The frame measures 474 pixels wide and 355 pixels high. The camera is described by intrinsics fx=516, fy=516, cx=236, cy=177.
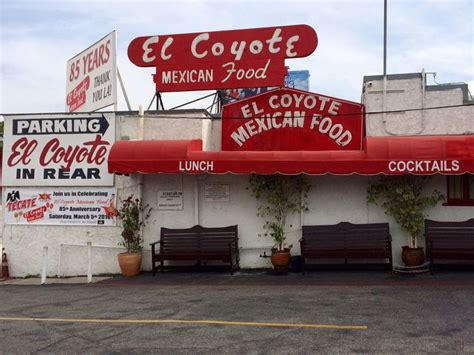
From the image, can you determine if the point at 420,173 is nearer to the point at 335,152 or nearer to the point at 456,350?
the point at 335,152

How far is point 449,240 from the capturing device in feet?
35.1

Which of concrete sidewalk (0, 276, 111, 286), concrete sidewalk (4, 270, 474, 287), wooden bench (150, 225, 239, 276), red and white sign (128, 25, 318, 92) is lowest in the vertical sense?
concrete sidewalk (0, 276, 111, 286)

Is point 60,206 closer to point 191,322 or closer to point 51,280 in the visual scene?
point 51,280

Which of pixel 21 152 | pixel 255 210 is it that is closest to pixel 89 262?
pixel 21 152

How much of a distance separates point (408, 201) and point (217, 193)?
14.1 feet

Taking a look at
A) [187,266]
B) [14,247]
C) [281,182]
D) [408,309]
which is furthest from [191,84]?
[408,309]

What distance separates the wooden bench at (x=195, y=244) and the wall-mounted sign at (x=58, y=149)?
6.75ft

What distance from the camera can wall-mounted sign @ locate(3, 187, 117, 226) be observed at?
1235cm

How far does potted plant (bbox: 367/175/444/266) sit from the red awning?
2.96ft

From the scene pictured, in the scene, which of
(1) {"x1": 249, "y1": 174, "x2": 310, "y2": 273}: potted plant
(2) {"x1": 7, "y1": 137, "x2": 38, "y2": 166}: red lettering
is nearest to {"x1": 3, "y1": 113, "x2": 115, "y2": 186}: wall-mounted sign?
(2) {"x1": 7, "y1": 137, "x2": 38, "y2": 166}: red lettering

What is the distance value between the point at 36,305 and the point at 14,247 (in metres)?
4.21

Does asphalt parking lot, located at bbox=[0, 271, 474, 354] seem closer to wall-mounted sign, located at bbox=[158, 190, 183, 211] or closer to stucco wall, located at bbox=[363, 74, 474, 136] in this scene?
wall-mounted sign, located at bbox=[158, 190, 183, 211]

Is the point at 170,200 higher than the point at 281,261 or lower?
higher

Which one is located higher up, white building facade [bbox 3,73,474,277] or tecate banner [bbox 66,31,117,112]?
tecate banner [bbox 66,31,117,112]
